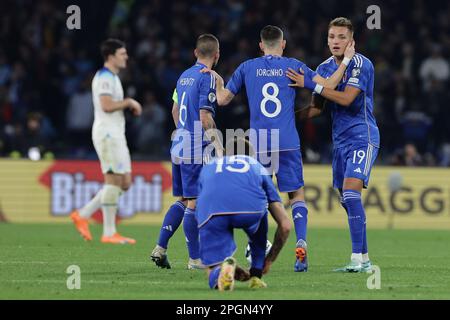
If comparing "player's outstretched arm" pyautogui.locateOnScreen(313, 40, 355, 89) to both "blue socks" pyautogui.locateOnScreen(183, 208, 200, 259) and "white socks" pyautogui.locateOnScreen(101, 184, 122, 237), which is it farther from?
"white socks" pyautogui.locateOnScreen(101, 184, 122, 237)

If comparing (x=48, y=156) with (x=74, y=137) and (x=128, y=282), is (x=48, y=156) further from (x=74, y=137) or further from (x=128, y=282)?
(x=128, y=282)

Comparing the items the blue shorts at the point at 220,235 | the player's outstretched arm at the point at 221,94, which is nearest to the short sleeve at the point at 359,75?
the player's outstretched arm at the point at 221,94

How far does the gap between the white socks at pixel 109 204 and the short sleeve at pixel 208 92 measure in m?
4.18

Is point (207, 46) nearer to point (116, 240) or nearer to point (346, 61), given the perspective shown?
point (346, 61)

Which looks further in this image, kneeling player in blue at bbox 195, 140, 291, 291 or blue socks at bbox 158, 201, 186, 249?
blue socks at bbox 158, 201, 186, 249

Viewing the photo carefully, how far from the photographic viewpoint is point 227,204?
917 cm

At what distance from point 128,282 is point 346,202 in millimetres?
2557

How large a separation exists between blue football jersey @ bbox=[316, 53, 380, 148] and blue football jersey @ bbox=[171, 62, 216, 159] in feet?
4.28

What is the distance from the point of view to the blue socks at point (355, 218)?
A: 11.1m

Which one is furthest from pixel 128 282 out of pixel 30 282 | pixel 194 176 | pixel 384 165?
pixel 384 165

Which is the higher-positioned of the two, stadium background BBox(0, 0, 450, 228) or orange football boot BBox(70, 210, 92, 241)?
stadium background BBox(0, 0, 450, 228)

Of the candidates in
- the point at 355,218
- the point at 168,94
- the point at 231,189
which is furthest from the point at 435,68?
the point at 231,189

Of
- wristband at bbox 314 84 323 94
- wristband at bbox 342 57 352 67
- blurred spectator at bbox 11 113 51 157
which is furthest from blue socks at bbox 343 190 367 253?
blurred spectator at bbox 11 113 51 157

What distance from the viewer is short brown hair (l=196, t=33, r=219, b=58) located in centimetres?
1138
